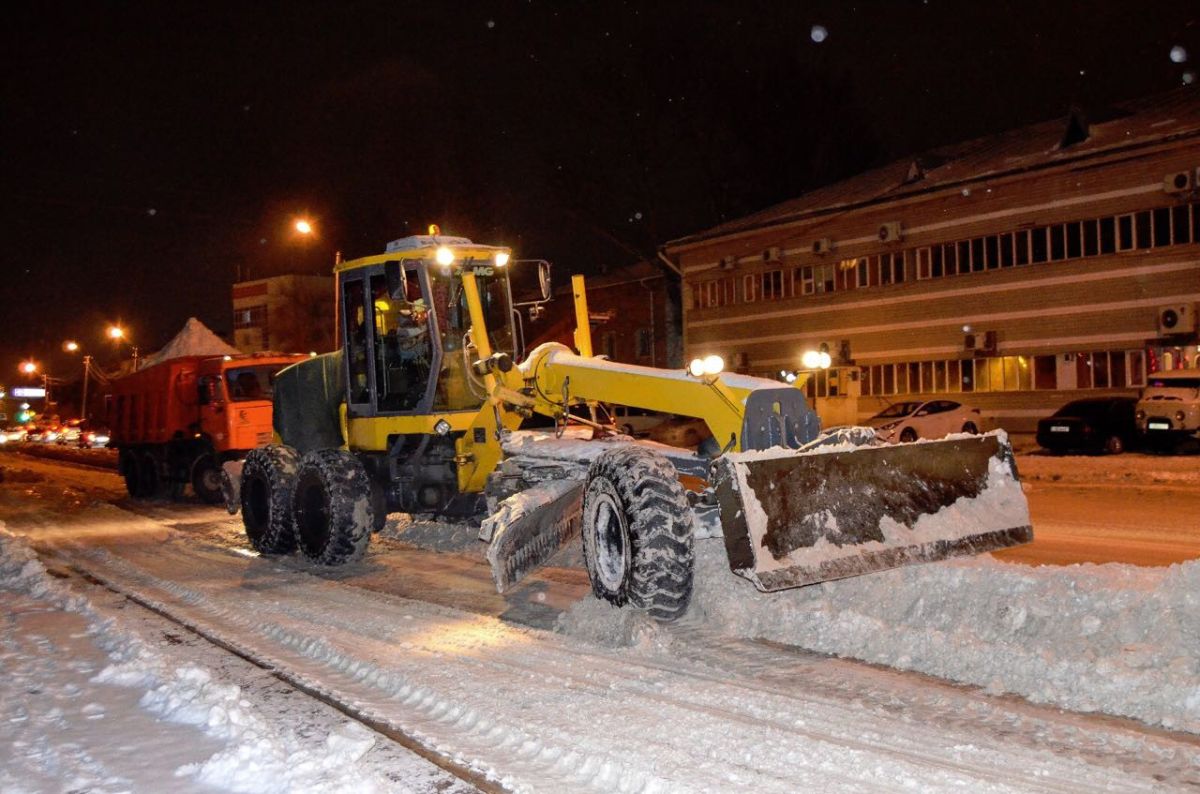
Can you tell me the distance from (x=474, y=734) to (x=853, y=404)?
34.9m

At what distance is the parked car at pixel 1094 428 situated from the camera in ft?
88.6

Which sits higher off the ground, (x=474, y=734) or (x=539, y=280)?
(x=539, y=280)

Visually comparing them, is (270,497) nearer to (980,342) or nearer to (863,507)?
(863,507)

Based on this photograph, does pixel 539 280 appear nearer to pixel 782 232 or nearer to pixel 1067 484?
pixel 1067 484

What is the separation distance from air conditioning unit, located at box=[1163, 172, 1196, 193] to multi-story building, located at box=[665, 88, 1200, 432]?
0.03 m

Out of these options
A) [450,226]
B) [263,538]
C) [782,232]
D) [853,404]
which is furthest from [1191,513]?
[450,226]

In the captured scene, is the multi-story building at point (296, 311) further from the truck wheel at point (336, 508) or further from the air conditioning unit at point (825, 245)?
the truck wheel at point (336, 508)

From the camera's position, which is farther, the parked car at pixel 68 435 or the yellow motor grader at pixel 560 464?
Answer: the parked car at pixel 68 435

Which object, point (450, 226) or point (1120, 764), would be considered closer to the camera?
point (1120, 764)

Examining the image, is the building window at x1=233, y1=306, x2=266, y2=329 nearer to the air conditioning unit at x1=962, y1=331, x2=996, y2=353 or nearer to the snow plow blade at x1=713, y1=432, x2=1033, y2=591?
the air conditioning unit at x1=962, y1=331, x2=996, y2=353

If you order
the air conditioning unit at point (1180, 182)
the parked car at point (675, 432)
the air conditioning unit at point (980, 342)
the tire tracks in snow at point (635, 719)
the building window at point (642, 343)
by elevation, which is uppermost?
the air conditioning unit at point (1180, 182)

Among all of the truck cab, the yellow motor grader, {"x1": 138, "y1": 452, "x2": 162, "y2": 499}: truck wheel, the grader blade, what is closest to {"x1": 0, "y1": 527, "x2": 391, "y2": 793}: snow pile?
the grader blade

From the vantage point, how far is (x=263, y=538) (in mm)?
12375

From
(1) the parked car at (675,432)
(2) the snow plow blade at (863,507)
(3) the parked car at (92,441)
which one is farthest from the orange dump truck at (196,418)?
(3) the parked car at (92,441)
